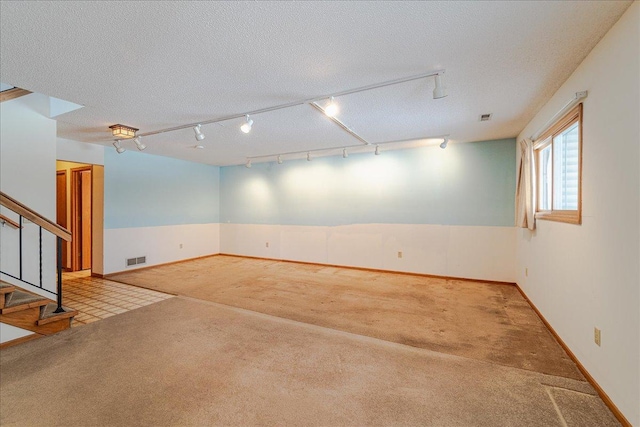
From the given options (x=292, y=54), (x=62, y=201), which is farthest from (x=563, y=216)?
(x=62, y=201)

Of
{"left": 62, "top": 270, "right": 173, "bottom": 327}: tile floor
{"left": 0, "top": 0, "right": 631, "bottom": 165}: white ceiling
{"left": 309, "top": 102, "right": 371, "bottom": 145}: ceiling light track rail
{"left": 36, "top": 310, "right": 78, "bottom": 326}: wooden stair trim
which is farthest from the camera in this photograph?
{"left": 62, "top": 270, "right": 173, "bottom": 327}: tile floor

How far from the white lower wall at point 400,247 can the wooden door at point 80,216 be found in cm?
347

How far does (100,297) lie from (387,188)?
17.3 ft

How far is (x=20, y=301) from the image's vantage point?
272 cm

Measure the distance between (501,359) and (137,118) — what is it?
16.1 ft

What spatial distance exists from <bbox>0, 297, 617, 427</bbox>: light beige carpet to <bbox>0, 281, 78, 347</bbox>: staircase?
154mm

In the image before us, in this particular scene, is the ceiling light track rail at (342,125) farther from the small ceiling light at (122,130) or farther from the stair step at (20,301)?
the stair step at (20,301)

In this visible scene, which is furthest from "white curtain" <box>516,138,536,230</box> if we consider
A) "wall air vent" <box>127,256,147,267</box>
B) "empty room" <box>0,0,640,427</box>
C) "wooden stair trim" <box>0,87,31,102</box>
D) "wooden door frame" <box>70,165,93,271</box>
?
"wooden door frame" <box>70,165,93,271</box>

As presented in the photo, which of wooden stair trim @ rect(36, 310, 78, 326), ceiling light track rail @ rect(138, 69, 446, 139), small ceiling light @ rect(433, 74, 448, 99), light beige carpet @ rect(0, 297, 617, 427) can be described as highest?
ceiling light track rail @ rect(138, 69, 446, 139)

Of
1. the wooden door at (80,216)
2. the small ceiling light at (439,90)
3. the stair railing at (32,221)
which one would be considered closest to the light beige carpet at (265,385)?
the stair railing at (32,221)

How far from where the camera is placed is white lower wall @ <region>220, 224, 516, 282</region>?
4906mm

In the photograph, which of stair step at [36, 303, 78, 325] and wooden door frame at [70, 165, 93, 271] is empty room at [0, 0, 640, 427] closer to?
stair step at [36, 303, 78, 325]

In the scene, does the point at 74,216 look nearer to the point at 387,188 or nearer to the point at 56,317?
the point at 56,317

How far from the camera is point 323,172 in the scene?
639 cm
